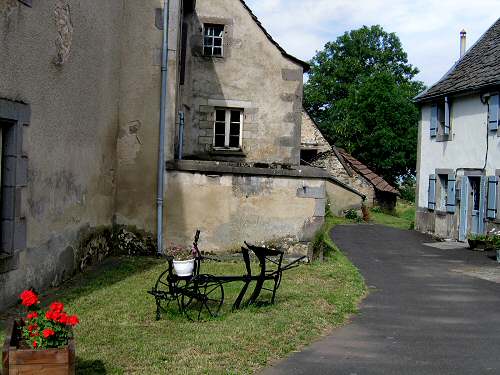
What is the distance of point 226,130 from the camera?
53.9 feet

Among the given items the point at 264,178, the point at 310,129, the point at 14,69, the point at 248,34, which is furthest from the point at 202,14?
the point at 310,129

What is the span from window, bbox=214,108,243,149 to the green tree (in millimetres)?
26115

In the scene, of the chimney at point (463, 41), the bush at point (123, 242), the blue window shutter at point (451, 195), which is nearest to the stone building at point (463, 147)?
the blue window shutter at point (451, 195)

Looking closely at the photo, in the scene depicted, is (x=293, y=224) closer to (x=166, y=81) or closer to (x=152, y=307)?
(x=166, y=81)

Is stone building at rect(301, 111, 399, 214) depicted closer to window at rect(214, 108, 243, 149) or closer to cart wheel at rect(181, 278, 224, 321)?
window at rect(214, 108, 243, 149)

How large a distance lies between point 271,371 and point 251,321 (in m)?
1.67

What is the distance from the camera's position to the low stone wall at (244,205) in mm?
12281

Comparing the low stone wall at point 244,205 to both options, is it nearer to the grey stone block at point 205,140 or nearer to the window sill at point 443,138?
the grey stone block at point 205,140

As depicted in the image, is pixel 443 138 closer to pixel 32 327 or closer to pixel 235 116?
pixel 235 116

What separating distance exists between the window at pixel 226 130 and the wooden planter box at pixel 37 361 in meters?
12.4

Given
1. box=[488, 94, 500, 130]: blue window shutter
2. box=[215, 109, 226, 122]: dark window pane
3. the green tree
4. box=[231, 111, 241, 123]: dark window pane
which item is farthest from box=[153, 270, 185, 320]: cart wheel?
the green tree

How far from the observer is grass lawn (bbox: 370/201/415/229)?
2784 centimetres

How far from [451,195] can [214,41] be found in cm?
978

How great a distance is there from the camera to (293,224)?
1232 cm
